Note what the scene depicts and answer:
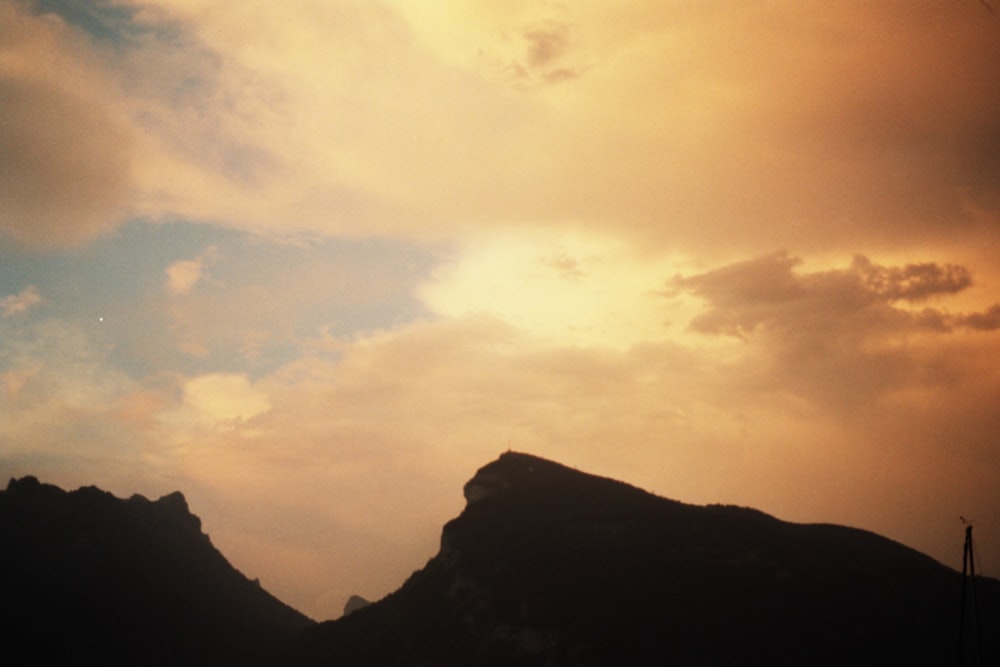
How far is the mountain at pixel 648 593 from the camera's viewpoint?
114 metres

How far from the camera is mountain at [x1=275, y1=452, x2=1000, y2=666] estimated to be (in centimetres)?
11388

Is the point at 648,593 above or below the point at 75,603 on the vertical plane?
above

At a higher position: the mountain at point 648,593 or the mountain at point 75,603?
the mountain at point 648,593

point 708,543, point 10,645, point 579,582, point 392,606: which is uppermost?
point 708,543

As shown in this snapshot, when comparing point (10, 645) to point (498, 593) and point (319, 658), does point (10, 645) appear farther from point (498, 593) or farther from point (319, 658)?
point (498, 593)

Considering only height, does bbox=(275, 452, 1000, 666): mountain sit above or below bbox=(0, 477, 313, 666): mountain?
above

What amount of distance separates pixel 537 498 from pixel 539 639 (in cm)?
4412

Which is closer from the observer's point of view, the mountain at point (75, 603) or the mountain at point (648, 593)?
the mountain at point (648, 593)

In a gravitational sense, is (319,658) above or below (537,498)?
below

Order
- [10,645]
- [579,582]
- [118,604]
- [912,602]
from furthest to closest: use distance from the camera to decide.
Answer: [118,604]
[10,645]
[579,582]
[912,602]

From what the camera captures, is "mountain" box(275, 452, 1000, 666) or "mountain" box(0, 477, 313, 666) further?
"mountain" box(0, 477, 313, 666)

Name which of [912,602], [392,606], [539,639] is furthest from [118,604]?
[912,602]

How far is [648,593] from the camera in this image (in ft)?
437

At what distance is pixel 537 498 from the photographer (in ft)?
551
